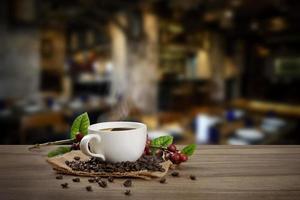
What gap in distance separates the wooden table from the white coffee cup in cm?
7

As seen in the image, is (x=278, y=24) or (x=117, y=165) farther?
(x=278, y=24)

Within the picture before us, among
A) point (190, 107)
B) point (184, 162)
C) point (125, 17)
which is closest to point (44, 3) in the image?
point (125, 17)

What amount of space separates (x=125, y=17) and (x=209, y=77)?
12.3 ft

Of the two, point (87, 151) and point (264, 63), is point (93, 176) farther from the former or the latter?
point (264, 63)

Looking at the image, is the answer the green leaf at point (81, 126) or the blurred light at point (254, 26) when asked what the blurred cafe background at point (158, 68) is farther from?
the green leaf at point (81, 126)

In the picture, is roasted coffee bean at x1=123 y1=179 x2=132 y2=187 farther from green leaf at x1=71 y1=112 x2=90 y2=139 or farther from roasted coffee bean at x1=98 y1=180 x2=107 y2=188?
green leaf at x1=71 y1=112 x2=90 y2=139

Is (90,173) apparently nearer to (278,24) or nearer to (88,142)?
(88,142)

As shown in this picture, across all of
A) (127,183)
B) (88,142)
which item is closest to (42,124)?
(88,142)

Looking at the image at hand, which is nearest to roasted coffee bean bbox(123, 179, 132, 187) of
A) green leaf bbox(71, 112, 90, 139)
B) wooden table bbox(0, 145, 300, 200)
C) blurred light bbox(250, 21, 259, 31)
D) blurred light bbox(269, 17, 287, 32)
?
wooden table bbox(0, 145, 300, 200)

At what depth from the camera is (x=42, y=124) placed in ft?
16.2

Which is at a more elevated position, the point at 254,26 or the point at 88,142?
the point at 254,26

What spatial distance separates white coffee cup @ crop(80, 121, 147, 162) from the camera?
30.0 inches

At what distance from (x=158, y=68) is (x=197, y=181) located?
9330 millimetres

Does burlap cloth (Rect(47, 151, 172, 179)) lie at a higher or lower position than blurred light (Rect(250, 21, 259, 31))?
lower
